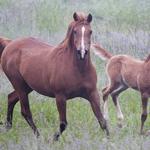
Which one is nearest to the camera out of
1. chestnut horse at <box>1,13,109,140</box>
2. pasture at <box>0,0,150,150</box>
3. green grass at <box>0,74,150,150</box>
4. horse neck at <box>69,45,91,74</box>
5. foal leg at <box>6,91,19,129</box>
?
green grass at <box>0,74,150,150</box>

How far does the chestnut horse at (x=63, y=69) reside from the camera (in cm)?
754

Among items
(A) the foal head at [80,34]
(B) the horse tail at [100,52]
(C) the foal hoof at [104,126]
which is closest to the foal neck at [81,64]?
(A) the foal head at [80,34]

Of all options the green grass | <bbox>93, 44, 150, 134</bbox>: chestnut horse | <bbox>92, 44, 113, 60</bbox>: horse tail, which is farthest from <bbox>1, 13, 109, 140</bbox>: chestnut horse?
<bbox>92, 44, 113, 60</bbox>: horse tail

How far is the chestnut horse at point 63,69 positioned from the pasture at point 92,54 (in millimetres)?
418

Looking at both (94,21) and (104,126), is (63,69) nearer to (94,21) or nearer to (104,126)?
(104,126)

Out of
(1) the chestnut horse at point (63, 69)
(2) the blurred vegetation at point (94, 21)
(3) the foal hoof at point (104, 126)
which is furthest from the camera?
(2) the blurred vegetation at point (94, 21)

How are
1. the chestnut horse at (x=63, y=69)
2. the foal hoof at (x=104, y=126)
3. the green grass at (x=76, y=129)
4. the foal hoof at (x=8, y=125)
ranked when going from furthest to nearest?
1. the foal hoof at (x=8, y=125)
2. the foal hoof at (x=104, y=126)
3. the chestnut horse at (x=63, y=69)
4. the green grass at (x=76, y=129)

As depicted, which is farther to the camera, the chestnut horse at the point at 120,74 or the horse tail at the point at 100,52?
the horse tail at the point at 100,52

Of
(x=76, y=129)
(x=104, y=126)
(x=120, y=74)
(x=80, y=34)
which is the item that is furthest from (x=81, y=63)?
(x=120, y=74)

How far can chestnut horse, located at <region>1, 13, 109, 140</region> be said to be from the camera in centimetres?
754

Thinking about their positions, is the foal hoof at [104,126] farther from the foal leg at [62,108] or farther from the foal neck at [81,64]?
the foal neck at [81,64]

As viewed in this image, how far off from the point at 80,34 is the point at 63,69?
26.3 inches

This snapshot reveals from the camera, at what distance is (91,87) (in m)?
7.77

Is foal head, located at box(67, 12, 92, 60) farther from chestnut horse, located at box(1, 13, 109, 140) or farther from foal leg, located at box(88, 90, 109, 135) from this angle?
foal leg, located at box(88, 90, 109, 135)
